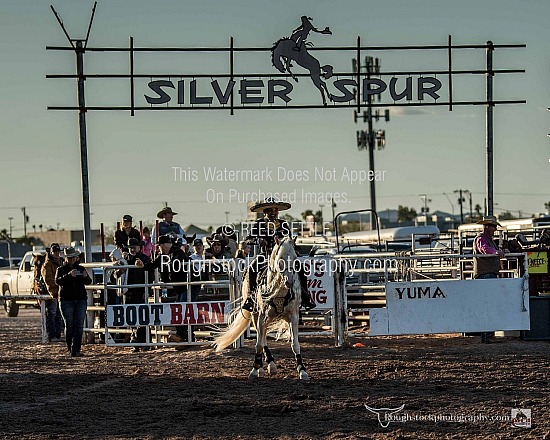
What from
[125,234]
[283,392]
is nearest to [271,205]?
[283,392]

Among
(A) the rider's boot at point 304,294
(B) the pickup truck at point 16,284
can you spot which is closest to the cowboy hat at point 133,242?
(A) the rider's boot at point 304,294

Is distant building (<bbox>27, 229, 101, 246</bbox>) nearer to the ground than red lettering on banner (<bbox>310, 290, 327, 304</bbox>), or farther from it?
farther from it

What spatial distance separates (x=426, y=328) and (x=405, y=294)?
683mm

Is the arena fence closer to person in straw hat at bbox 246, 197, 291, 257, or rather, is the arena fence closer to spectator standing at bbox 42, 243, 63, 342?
spectator standing at bbox 42, 243, 63, 342

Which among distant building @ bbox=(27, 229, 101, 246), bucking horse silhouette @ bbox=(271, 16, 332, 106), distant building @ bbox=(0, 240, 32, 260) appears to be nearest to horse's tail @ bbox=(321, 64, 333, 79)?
bucking horse silhouette @ bbox=(271, 16, 332, 106)

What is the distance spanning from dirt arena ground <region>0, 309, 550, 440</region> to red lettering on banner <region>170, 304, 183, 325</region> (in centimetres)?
52

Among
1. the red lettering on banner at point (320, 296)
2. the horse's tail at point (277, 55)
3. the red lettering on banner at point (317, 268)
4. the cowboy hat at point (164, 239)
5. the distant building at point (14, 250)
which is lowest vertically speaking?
the distant building at point (14, 250)

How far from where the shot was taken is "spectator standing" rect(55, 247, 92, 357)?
16.6m

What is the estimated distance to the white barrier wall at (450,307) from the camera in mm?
16797

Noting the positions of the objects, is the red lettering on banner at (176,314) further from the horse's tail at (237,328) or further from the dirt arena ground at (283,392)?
the horse's tail at (237,328)

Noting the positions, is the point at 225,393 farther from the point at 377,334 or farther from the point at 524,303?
the point at 524,303

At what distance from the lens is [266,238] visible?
1352 cm

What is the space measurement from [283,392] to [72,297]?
19.3 ft

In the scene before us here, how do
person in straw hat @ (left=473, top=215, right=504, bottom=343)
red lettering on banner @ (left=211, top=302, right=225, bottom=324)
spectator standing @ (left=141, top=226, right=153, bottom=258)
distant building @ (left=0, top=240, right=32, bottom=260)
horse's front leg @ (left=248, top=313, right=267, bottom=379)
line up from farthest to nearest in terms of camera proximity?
distant building @ (left=0, top=240, right=32, bottom=260), spectator standing @ (left=141, top=226, right=153, bottom=258), person in straw hat @ (left=473, top=215, right=504, bottom=343), red lettering on banner @ (left=211, top=302, right=225, bottom=324), horse's front leg @ (left=248, top=313, right=267, bottom=379)
